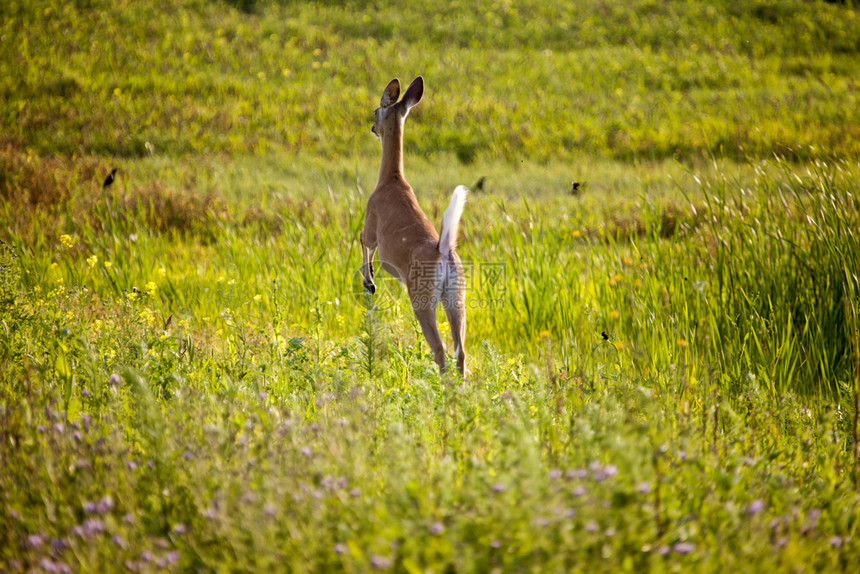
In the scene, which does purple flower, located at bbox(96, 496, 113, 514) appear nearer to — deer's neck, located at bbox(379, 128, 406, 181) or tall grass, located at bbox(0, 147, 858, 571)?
tall grass, located at bbox(0, 147, 858, 571)

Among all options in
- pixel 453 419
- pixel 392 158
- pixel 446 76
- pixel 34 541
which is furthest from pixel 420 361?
pixel 446 76

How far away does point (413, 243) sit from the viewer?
3896mm

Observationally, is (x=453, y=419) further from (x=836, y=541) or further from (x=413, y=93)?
(x=413, y=93)

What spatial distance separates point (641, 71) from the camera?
17.0 m

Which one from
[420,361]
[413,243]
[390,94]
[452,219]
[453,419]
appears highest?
[390,94]

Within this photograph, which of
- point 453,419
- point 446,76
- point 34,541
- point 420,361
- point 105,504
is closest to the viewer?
point 34,541

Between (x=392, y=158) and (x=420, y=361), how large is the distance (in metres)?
1.58

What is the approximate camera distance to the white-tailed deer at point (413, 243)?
3697mm

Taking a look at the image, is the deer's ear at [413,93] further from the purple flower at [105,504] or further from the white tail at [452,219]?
the purple flower at [105,504]

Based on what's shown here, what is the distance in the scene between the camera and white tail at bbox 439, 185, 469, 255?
345 centimetres

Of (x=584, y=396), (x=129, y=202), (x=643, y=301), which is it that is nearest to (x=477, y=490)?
(x=584, y=396)

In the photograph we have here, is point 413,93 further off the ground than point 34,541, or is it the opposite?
point 413,93

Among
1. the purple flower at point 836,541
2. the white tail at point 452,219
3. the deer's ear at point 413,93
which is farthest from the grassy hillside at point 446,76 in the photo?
the purple flower at point 836,541

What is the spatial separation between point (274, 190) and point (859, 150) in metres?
9.40
